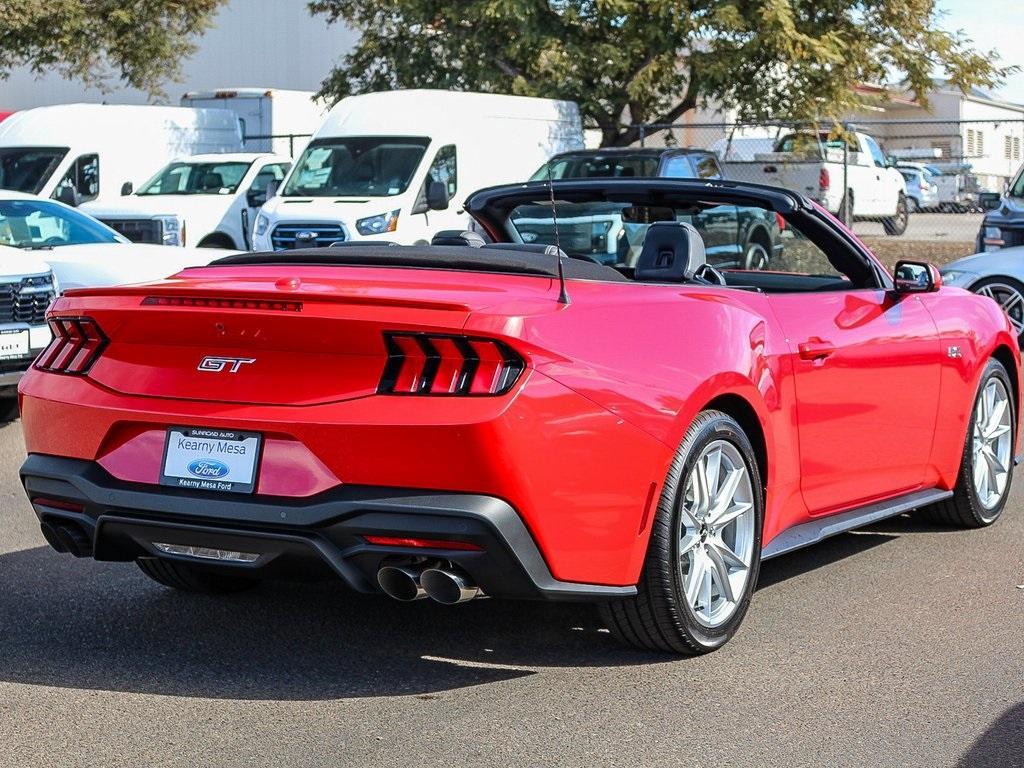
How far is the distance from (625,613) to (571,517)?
0.54 m

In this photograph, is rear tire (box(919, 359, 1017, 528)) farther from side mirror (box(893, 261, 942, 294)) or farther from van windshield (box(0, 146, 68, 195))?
van windshield (box(0, 146, 68, 195))

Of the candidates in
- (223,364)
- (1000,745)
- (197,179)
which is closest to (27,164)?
(197,179)

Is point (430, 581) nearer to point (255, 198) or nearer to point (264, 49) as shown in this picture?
point (255, 198)

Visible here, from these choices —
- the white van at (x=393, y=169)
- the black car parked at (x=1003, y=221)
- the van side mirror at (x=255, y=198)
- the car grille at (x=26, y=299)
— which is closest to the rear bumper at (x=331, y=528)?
the car grille at (x=26, y=299)

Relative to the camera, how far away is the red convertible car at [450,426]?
4164 millimetres

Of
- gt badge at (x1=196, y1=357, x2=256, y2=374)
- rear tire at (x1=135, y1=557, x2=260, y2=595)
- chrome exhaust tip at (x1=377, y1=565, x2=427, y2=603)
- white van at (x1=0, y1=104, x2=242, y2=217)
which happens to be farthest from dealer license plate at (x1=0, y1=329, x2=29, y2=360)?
white van at (x1=0, y1=104, x2=242, y2=217)

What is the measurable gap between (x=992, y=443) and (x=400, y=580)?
146 inches

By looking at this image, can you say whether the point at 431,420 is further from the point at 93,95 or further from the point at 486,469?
the point at 93,95

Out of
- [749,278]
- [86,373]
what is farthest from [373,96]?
[86,373]

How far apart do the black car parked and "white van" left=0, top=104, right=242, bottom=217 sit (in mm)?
11913

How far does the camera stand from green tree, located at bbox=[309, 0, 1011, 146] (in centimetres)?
2217

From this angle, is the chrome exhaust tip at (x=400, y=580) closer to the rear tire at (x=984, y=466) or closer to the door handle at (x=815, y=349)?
the door handle at (x=815, y=349)

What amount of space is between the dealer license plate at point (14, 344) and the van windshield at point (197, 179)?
12.2 meters

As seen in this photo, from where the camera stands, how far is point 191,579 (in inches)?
220
